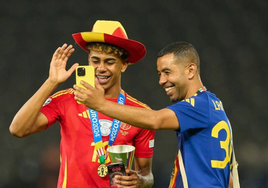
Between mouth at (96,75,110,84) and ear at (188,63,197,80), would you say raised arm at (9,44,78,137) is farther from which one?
ear at (188,63,197,80)

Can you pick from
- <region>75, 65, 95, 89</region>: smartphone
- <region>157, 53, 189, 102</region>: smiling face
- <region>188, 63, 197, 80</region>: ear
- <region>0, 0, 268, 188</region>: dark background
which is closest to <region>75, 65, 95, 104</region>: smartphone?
<region>75, 65, 95, 89</region>: smartphone

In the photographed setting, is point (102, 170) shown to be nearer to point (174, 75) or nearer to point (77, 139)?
point (77, 139)

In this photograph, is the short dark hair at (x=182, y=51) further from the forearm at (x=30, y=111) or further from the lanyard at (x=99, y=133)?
the forearm at (x=30, y=111)

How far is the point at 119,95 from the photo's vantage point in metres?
2.65

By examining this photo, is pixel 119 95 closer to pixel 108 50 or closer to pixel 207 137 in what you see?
pixel 108 50

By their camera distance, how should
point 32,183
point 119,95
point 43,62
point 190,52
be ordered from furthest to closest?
point 43,62 < point 32,183 < point 119,95 < point 190,52

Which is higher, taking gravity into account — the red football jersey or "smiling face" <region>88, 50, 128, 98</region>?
"smiling face" <region>88, 50, 128, 98</region>

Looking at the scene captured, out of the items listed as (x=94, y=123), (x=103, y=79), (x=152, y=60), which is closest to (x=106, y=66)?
(x=103, y=79)

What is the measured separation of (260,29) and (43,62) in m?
3.01

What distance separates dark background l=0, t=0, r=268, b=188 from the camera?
4.79 m

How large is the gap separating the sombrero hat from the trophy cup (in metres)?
0.68

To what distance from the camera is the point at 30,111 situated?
88.1 inches

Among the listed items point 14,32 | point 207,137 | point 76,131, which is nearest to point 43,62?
point 14,32

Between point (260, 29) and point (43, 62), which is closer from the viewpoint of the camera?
point (43, 62)
